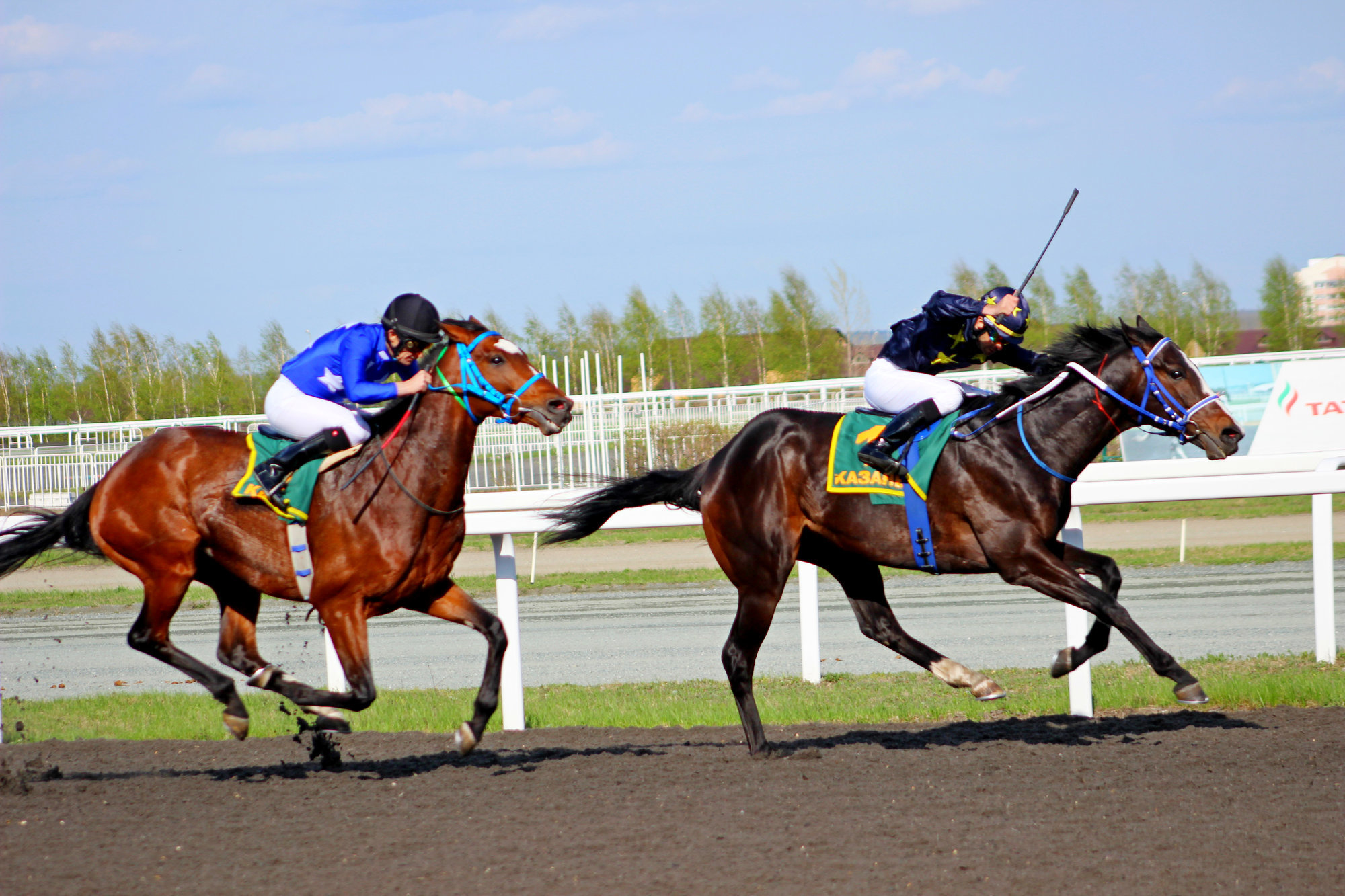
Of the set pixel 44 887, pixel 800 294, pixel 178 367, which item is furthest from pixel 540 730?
pixel 800 294

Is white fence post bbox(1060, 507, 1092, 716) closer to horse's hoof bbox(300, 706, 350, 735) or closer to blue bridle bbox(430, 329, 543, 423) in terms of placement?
blue bridle bbox(430, 329, 543, 423)

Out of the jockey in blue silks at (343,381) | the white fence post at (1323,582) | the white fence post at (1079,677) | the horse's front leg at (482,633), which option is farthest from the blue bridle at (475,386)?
the white fence post at (1323,582)

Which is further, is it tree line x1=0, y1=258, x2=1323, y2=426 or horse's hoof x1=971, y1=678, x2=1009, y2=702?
tree line x1=0, y1=258, x2=1323, y2=426

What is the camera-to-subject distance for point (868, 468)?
5691mm

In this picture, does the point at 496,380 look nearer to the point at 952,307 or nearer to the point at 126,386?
the point at 952,307

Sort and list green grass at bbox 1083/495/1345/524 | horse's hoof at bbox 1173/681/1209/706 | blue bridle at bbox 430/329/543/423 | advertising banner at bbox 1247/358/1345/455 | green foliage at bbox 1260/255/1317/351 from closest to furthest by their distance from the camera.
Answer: horse's hoof at bbox 1173/681/1209/706, blue bridle at bbox 430/329/543/423, advertising banner at bbox 1247/358/1345/455, green grass at bbox 1083/495/1345/524, green foliage at bbox 1260/255/1317/351

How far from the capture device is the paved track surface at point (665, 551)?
1533 centimetres

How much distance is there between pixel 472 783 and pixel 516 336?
24476 mm

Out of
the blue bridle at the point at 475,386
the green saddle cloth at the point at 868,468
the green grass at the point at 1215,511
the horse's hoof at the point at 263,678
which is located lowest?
the green grass at the point at 1215,511

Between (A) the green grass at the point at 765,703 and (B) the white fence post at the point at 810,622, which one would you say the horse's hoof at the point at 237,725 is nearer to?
(A) the green grass at the point at 765,703

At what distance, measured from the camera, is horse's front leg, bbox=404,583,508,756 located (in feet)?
17.1

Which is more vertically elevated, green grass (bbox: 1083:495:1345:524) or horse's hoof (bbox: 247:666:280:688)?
horse's hoof (bbox: 247:666:280:688)

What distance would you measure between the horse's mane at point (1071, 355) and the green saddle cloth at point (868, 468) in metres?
0.26

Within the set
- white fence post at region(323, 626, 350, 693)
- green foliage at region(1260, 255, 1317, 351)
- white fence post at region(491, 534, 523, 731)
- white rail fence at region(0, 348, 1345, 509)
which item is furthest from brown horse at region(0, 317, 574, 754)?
green foliage at region(1260, 255, 1317, 351)
